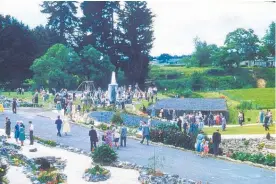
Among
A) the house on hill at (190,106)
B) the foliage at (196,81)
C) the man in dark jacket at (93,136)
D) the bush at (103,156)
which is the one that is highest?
the foliage at (196,81)

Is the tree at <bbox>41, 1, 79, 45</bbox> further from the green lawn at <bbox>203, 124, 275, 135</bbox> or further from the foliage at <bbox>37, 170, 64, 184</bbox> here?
the foliage at <bbox>37, 170, 64, 184</bbox>

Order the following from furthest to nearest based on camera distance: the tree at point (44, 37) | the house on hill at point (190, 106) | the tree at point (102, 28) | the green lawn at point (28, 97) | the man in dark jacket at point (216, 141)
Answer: the house on hill at point (190, 106) < the tree at point (102, 28) < the green lawn at point (28, 97) < the tree at point (44, 37) < the man in dark jacket at point (216, 141)

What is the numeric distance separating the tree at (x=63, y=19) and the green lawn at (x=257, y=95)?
2063 centimetres

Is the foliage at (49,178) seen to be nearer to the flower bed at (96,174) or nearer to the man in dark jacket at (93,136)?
the flower bed at (96,174)

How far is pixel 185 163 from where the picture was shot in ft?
73.0

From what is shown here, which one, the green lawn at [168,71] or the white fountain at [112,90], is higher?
the green lawn at [168,71]

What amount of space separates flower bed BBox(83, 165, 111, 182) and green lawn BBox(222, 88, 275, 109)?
30.3 metres

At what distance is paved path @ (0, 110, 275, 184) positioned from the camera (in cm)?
1991

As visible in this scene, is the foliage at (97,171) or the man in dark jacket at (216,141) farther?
the man in dark jacket at (216,141)

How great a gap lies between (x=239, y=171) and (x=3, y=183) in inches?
419

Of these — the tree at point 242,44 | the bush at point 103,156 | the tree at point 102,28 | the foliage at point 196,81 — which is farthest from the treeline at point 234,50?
the bush at point 103,156

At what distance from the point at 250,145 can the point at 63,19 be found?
15.8 metres

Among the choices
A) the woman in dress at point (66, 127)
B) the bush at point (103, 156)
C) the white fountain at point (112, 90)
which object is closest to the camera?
the bush at point (103, 156)

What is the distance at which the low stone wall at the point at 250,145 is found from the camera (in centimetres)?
2956
